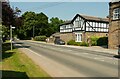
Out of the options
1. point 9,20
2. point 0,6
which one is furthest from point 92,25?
point 0,6

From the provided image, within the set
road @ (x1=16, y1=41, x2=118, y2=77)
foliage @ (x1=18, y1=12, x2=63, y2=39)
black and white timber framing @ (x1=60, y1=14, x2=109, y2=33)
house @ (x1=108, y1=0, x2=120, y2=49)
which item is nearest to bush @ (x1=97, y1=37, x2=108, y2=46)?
black and white timber framing @ (x1=60, y1=14, x2=109, y2=33)

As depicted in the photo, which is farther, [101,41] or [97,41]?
[101,41]

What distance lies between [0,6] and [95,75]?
25.4 metres

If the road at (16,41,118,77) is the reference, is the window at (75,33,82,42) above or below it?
above

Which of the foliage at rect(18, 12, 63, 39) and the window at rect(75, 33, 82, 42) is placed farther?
the foliage at rect(18, 12, 63, 39)

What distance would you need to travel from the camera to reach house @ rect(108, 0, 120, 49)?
38.4 meters

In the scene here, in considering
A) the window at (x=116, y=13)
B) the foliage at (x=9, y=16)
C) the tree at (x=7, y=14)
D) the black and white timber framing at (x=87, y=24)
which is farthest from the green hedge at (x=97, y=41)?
the tree at (x=7, y=14)

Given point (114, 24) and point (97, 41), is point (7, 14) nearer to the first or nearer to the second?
point (114, 24)

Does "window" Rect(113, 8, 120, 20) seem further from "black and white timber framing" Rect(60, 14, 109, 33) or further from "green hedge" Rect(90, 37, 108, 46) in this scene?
"black and white timber framing" Rect(60, 14, 109, 33)

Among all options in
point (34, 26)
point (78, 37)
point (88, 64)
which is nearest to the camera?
point (88, 64)

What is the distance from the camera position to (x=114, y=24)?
39.1m

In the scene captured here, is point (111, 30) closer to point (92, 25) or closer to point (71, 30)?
point (92, 25)

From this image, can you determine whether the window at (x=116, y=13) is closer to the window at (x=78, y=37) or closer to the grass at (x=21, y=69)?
the window at (x=78, y=37)

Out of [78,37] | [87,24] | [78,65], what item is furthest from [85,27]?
[78,65]
